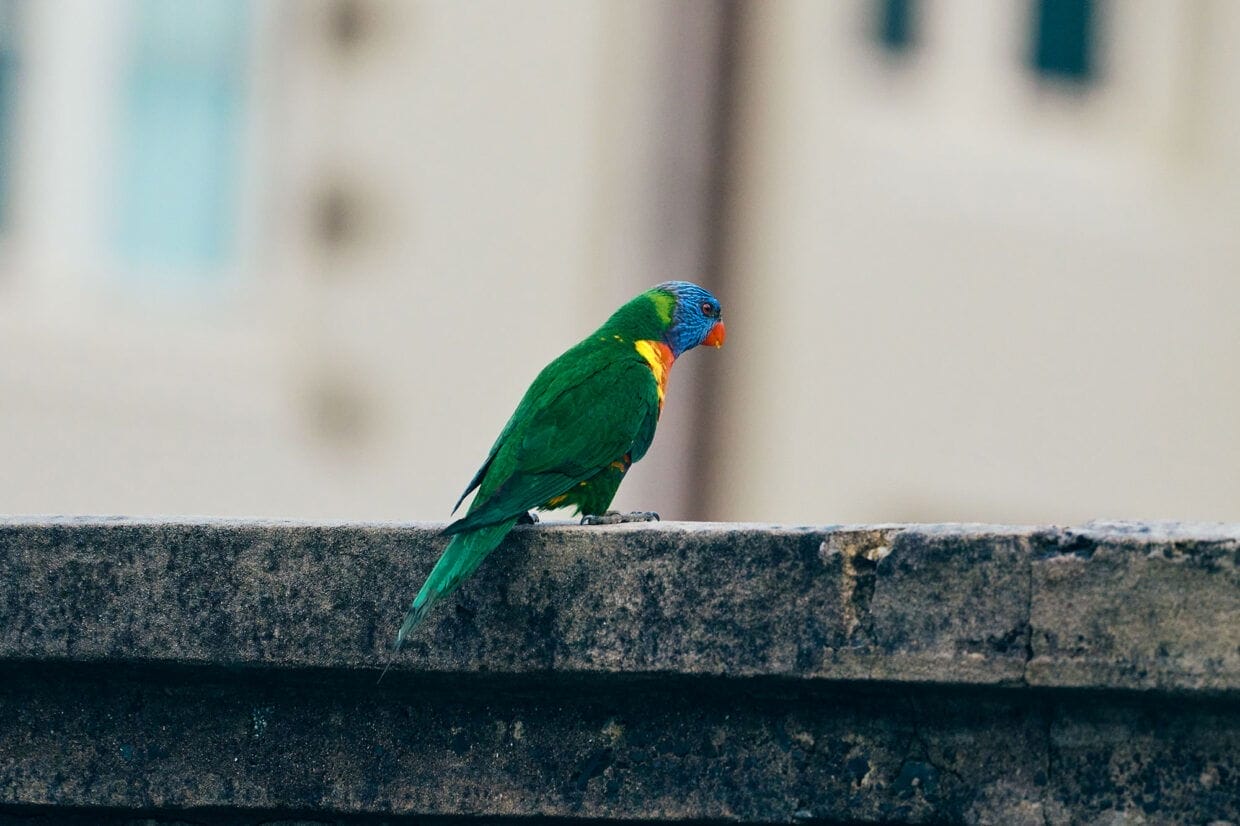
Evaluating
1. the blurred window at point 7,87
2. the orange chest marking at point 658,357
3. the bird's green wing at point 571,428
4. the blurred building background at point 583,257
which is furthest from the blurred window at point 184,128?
the bird's green wing at point 571,428

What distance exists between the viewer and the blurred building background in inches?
301

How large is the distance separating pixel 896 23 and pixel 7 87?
3.88 metres

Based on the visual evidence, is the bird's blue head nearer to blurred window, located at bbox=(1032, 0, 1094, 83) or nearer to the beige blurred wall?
the beige blurred wall

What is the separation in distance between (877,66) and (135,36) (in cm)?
324

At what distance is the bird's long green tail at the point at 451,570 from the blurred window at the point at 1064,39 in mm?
6680

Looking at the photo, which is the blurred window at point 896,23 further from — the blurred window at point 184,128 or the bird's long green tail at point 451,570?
the bird's long green tail at point 451,570

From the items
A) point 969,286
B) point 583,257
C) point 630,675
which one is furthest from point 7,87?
point 630,675

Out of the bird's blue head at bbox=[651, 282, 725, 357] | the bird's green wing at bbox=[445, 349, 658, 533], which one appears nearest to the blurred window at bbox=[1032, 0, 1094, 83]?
the bird's blue head at bbox=[651, 282, 725, 357]

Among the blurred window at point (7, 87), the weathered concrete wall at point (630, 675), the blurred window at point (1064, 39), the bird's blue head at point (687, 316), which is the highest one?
the blurred window at point (1064, 39)

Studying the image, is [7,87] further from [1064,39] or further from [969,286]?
[1064,39]

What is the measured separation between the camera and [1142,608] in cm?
238

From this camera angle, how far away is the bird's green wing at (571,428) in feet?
9.54

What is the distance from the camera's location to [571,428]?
10.2ft

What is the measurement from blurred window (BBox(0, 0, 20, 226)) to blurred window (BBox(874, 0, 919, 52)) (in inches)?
147
